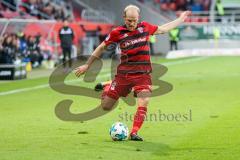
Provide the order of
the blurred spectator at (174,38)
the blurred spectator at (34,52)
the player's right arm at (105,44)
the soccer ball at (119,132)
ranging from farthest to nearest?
the blurred spectator at (174,38), the blurred spectator at (34,52), the player's right arm at (105,44), the soccer ball at (119,132)

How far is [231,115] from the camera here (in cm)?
1681

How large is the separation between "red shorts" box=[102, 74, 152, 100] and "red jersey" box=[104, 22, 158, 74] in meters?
0.10

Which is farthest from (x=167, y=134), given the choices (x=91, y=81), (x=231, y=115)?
(x=91, y=81)

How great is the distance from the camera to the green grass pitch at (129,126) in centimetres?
1141

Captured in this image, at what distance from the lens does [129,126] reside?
1507 centimetres

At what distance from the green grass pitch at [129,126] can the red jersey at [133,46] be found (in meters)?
1.19

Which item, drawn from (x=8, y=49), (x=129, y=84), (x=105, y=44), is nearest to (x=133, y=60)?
(x=129, y=84)

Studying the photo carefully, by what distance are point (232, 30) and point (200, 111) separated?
136 feet

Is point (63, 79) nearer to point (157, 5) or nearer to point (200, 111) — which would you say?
point (200, 111)

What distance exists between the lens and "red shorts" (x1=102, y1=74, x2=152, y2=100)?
1305cm

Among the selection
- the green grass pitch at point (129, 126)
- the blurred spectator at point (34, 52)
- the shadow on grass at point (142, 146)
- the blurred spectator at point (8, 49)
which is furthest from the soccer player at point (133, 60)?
the blurred spectator at point (34, 52)

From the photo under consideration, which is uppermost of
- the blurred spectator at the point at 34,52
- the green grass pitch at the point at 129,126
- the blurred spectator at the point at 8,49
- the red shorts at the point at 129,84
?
the red shorts at the point at 129,84

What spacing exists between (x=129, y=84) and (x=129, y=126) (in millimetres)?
2056

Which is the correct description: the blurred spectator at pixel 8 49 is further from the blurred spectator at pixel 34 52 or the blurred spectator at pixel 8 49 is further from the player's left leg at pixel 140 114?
the player's left leg at pixel 140 114
